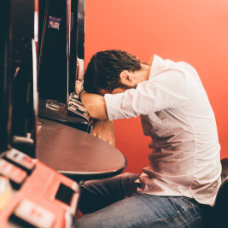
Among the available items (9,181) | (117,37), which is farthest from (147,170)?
(117,37)

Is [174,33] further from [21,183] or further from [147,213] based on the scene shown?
[21,183]

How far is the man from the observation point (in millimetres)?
1199

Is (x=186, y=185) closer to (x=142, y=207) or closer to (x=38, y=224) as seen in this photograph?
(x=142, y=207)

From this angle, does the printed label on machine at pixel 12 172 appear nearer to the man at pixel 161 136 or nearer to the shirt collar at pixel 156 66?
the man at pixel 161 136

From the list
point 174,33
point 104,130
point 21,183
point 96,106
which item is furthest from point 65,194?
point 174,33

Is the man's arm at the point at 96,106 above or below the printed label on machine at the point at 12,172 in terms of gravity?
below

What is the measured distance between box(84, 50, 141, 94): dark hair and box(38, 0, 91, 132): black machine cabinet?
0.16 metres

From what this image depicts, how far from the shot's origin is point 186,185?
1.33 metres

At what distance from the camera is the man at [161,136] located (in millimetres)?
1199

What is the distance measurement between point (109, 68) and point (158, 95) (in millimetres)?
341

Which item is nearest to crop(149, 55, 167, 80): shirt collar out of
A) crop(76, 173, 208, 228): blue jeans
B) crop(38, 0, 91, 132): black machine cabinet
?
crop(38, 0, 91, 132): black machine cabinet

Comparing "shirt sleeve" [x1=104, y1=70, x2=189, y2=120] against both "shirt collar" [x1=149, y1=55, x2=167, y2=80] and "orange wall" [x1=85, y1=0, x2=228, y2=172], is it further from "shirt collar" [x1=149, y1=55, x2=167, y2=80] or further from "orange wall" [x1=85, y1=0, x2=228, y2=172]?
"orange wall" [x1=85, y1=0, x2=228, y2=172]

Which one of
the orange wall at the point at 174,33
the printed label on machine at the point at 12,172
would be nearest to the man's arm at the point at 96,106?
the printed label on machine at the point at 12,172

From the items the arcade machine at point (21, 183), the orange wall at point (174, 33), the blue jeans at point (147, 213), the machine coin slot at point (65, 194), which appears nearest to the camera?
the arcade machine at point (21, 183)
